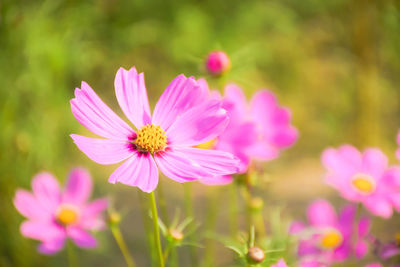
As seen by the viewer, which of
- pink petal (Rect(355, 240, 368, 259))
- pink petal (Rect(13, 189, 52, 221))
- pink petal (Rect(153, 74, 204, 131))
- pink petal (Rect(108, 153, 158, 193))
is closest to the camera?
pink petal (Rect(108, 153, 158, 193))

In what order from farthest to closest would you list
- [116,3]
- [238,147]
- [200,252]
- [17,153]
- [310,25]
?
[310,25], [116,3], [200,252], [17,153], [238,147]

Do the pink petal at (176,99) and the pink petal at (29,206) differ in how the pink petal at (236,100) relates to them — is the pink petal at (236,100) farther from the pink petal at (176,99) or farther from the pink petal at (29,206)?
the pink petal at (29,206)

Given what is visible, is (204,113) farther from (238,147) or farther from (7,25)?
(7,25)

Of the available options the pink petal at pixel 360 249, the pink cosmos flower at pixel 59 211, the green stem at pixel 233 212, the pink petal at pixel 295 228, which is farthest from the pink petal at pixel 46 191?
Answer: the pink petal at pixel 360 249

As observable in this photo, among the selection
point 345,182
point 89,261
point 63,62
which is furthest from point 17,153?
point 345,182

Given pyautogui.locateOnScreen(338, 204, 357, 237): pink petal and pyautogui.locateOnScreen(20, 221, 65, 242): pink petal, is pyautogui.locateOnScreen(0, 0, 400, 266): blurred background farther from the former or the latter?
pyautogui.locateOnScreen(20, 221, 65, 242): pink petal

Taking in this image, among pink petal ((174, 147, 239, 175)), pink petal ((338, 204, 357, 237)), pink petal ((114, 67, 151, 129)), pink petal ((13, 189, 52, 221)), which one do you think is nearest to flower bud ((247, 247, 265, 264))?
pink petal ((174, 147, 239, 175))
